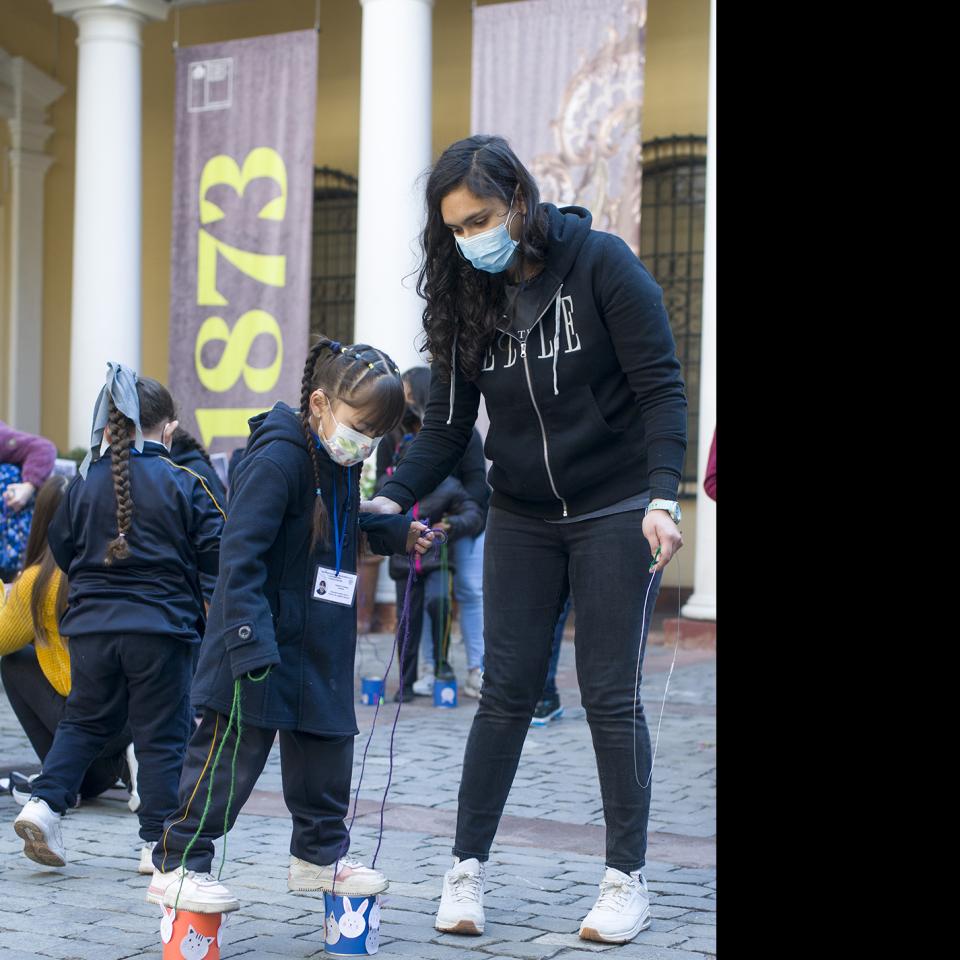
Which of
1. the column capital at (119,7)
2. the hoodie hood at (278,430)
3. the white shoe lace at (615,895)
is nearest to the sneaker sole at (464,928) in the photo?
the white shoe lace at (615,895)

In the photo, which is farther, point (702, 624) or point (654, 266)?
point (654, 266)

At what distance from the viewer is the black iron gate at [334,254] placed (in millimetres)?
14867

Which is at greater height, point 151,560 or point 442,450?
point 442,450

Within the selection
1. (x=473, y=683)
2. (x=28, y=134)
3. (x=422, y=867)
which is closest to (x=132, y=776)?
(x=422, y=867)

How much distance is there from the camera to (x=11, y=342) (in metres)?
16.4

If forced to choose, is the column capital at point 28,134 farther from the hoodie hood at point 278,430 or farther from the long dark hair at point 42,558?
the hoodie hood at point 278,430

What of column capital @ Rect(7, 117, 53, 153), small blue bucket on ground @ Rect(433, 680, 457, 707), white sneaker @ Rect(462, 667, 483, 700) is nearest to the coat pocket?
small blue bucket on ground @ Rect(433, 680, 457, 707)

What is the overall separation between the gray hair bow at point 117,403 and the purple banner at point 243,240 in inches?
275

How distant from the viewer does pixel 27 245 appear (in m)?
16.4

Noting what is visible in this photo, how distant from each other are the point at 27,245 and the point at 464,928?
564 inches
